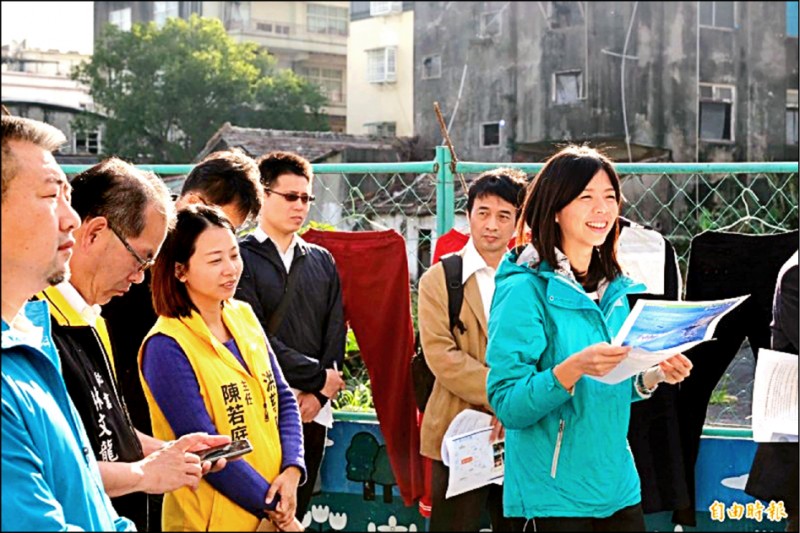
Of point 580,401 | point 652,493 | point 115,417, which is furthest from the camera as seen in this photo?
point 652,493

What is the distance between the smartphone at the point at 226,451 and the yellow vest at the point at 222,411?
25 cm

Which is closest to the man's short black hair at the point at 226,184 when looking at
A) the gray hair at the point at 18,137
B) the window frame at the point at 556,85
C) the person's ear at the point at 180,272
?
the person's ear at the point at 180,272

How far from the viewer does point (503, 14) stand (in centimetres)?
2594

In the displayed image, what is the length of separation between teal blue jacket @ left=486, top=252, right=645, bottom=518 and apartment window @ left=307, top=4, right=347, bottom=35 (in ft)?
120

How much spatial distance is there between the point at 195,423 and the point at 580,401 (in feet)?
3.36

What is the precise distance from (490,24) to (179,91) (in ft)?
30.3

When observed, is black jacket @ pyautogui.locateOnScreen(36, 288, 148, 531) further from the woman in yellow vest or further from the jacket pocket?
the jacket pocket

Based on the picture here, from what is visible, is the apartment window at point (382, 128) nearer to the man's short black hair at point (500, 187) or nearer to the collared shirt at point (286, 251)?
the collared shirt at point (286, 251)

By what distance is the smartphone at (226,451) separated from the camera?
2602 mm

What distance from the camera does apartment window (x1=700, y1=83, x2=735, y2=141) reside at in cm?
2283

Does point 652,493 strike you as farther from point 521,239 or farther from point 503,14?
point 503,14

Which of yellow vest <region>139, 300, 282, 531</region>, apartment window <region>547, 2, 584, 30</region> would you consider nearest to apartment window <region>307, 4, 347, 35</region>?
apartment window <region>547, 2, 584, 30</region>

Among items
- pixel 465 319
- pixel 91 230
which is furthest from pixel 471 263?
pixel 91 230

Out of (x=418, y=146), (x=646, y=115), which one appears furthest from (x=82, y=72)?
(x=646, y=115)
